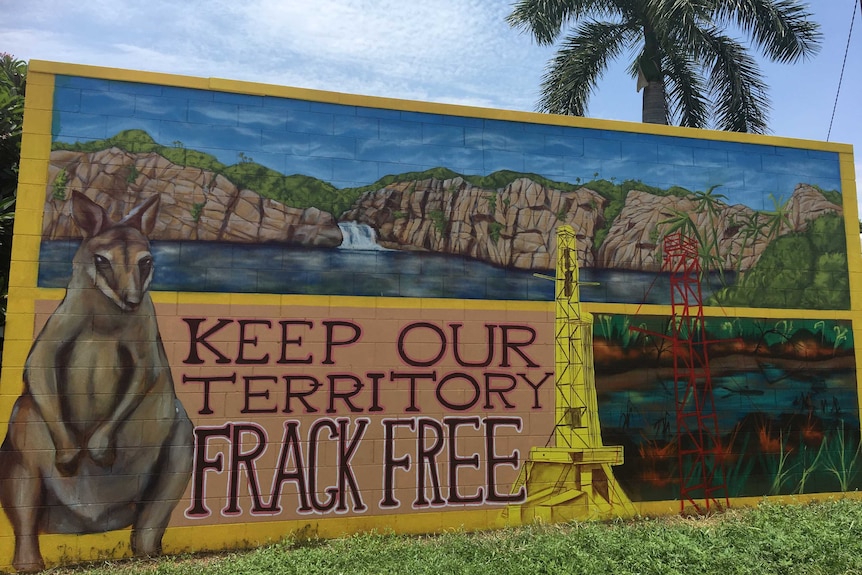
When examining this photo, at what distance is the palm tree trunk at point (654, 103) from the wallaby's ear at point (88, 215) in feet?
41.0

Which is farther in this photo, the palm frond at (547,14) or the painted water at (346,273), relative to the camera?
the palm frond at (547,14)

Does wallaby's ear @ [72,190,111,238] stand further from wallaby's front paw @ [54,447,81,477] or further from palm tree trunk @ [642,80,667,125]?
palm tree trunk @ [642,80,667,125]

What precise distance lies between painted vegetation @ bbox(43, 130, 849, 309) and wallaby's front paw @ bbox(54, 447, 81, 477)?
99.5 inches

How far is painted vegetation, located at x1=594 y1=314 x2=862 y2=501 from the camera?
9352mm

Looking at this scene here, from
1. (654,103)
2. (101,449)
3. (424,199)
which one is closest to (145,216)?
(101,449)

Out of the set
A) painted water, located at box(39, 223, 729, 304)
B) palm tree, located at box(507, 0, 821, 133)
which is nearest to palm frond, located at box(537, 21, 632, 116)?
palm tree, located at box(507, 0, 821, 133)

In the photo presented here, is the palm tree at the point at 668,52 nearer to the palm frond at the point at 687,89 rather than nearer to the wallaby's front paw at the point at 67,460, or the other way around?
the palm frond at the point at 687,89

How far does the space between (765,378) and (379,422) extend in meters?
5.91

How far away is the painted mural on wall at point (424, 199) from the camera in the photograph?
8.20 m

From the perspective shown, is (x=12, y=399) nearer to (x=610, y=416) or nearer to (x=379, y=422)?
(x=379, y=422)

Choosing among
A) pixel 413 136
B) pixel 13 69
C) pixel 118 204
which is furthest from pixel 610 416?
pixel 13 69

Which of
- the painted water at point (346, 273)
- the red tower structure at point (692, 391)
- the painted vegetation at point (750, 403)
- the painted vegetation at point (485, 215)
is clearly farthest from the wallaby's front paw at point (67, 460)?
the red tower structure at point (692, 391)

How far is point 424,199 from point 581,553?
4841 mm

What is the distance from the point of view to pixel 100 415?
7.75 meters
